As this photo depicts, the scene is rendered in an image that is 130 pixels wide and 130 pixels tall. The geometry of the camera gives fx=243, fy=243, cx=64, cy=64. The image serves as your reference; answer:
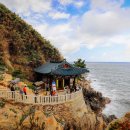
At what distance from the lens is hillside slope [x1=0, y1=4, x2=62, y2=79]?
36.9 metres

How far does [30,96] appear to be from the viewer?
2366 cm

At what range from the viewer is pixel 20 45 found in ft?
125

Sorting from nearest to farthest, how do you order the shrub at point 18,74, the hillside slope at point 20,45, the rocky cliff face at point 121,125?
the rocky cliff face at point 121,125
the shrub at point 18,74
the hillside slope at point 20,45

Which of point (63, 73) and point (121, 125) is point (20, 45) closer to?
point (63, 73)

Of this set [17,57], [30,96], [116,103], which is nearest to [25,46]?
[17,57]

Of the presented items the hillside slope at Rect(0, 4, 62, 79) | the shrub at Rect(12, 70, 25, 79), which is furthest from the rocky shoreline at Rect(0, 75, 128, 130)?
the hillside slope at Rect(0, 4, 62, 79)

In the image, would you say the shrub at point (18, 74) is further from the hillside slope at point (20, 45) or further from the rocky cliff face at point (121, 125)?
the rocky cliff face at point (121, 125)

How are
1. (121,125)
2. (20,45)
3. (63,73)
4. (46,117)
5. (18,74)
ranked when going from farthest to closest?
(20,45), (18,74), (63,73), (46,117), (121,125)

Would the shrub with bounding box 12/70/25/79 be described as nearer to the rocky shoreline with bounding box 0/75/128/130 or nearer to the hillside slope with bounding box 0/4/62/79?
the hillside slope with bounding box 0/4/62/79

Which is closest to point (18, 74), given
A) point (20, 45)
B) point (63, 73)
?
point (20, 45)

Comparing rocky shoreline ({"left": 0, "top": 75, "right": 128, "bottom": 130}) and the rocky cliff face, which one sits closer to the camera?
the rocky cliff face

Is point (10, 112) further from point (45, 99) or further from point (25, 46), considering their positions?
point (25, 46)

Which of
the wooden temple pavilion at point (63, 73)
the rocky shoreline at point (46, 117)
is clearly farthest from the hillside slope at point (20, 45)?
the rocky shoreline at point (46, 117)

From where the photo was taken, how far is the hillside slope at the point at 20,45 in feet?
121
